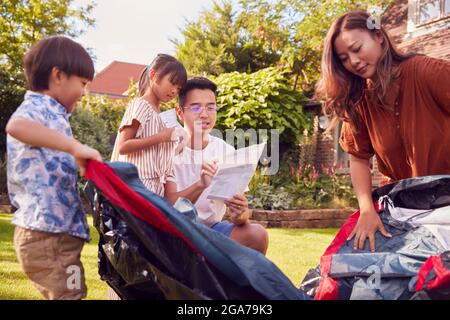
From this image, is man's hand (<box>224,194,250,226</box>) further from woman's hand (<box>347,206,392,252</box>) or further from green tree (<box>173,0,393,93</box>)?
green tree (<box>173,0,393,93</box>)

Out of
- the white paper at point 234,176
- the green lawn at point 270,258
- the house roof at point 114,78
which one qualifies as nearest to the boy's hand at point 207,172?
the white paper at point 234,176

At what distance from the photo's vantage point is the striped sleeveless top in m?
2.71

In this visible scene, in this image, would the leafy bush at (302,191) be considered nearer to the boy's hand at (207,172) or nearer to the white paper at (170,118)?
the white paper at (170,118)

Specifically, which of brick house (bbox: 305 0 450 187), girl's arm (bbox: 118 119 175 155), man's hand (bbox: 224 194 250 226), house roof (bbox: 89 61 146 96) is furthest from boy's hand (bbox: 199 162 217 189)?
house roof (bbox: 89 61 146 96)

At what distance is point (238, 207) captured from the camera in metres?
2.66

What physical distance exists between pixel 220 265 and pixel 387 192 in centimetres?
127

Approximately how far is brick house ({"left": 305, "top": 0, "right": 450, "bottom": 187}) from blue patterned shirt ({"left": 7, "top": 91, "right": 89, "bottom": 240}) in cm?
868

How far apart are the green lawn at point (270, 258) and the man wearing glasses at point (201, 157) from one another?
3.43ft

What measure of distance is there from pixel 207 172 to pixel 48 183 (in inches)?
36.2

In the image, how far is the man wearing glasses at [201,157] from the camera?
2750mm

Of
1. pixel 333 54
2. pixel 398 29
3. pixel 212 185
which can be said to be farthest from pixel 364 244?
pixel 398 29

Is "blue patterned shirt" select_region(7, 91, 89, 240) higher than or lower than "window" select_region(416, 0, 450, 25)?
lower

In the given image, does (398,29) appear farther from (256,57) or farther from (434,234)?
(434,234)

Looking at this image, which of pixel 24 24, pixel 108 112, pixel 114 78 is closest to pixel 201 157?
pixel 108 112
